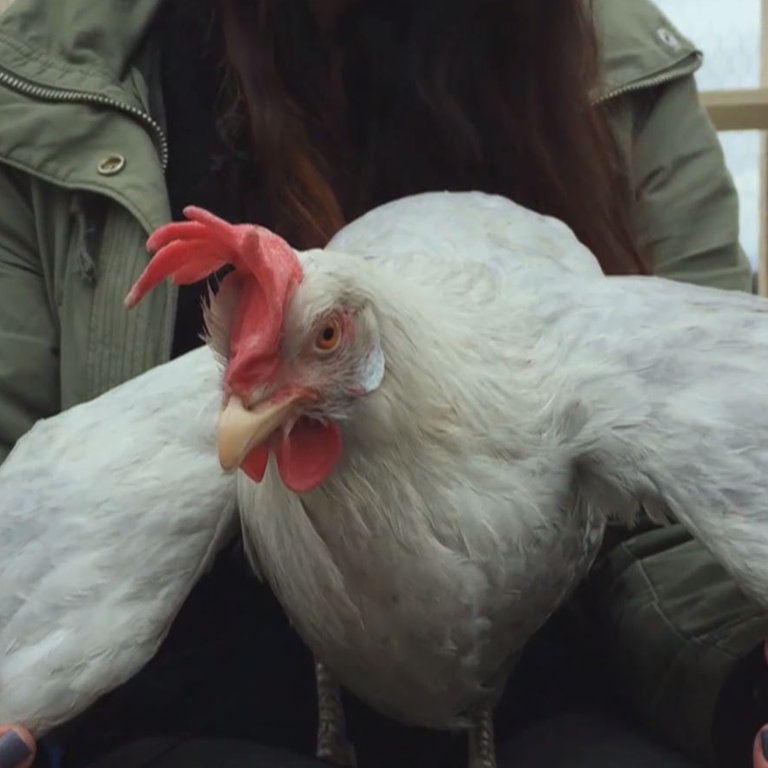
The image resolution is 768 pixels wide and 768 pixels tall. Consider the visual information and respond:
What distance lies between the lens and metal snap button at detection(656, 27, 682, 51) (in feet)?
3.87

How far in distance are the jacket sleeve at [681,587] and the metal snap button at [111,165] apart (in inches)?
18.0

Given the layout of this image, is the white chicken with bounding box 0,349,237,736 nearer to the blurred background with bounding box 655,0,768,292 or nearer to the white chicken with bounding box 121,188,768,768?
the white chicken with bounding box 121,188,768,768

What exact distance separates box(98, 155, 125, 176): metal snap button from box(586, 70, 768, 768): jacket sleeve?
456 millimetres

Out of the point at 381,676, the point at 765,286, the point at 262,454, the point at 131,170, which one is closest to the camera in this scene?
the point at 262,454

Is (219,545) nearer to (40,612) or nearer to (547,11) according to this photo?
(40,612)

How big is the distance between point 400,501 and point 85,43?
0.55 meters

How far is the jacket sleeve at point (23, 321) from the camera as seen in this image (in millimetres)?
1038

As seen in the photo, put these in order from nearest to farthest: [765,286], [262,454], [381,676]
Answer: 1. [262,454]
2. [381,676]
3. [765,286]

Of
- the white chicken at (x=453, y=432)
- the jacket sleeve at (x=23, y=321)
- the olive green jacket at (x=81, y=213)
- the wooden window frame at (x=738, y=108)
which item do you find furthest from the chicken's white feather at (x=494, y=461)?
the wooden window frame at (x=738, y=108)

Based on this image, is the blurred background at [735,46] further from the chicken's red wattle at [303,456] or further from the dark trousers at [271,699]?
the chicken's red wattle at [303,456]

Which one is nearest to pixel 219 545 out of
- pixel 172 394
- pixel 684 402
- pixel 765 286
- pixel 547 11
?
pixel 172 394

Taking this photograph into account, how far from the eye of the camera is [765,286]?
1.78 meters

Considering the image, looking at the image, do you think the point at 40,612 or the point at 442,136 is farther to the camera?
the point at 442,136

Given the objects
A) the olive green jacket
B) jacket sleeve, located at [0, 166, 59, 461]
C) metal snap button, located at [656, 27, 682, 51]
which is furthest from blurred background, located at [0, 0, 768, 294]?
jacket sleeve, located at [0, 166, 59, 461]
